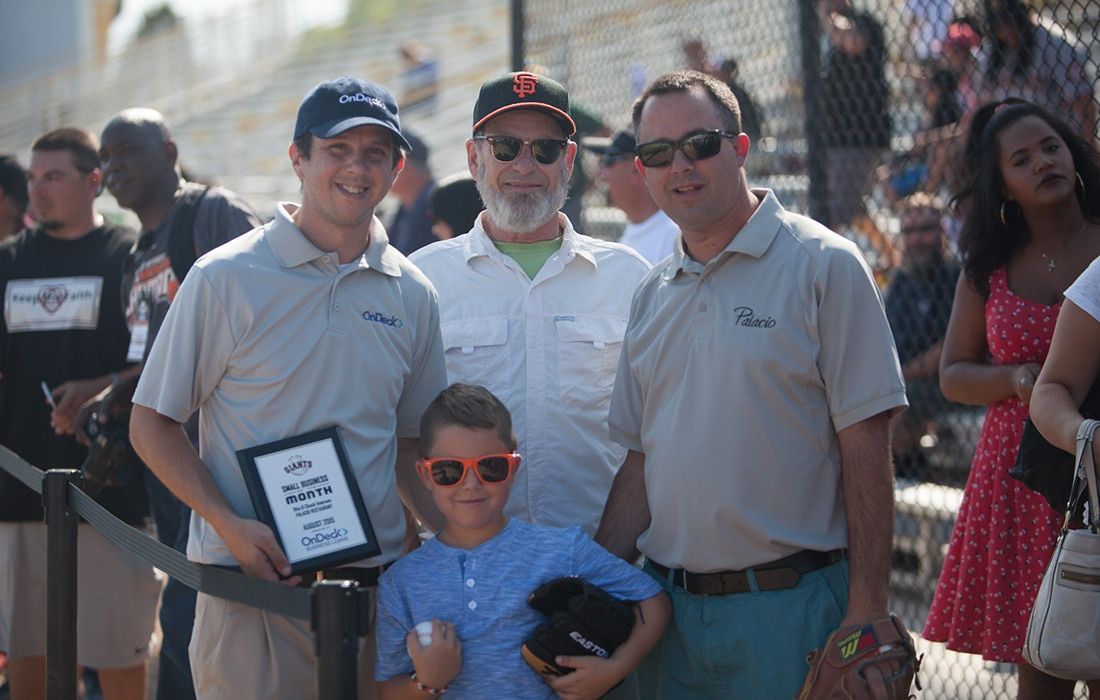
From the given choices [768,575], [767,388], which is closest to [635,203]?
[767,388]

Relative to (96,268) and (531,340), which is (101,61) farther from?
(531,340)

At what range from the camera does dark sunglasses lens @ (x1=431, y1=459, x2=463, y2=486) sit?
332cm

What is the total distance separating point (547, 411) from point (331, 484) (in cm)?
85

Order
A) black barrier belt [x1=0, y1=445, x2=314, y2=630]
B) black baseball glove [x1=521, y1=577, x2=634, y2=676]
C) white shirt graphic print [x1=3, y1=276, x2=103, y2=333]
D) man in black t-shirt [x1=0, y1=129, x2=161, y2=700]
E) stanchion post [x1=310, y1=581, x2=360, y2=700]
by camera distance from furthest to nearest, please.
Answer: white shirt graphic print [x1=3, y1=276, x2=103, y2=333]
man in black t-shirt [x1=0, y1=129, x2=161, y2=700]
black baseball glove [x1=521, y1=577, x2=634, y2=676]
black barrier belt [x1=0, y1=445, x2=314, y2=630]
stanchion post [x1=310, y1=581, x2=360, y2=700]

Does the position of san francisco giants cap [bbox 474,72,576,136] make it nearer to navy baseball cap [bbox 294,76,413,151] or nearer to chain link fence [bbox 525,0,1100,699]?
navy baseball cap [bbox 294,76,413,151]

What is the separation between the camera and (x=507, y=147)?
3.97 meters

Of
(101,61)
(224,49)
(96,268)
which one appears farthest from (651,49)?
(101,61)

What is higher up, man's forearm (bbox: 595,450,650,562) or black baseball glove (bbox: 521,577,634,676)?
man's forearm (bbox: 595,450,650,562)

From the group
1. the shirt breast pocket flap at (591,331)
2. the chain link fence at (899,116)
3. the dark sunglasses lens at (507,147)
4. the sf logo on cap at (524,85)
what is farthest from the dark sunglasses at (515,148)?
the chain link fence at (899,116)

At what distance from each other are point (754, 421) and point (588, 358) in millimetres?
817

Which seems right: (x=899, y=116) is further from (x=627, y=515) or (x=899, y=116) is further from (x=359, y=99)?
(x=359, y=99)

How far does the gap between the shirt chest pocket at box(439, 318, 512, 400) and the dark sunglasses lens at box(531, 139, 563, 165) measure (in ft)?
1.68

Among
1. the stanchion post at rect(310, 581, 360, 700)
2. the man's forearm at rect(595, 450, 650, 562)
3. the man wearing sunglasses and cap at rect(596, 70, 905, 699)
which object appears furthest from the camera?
the man's forearm at rect(595, 450, 650, 562)

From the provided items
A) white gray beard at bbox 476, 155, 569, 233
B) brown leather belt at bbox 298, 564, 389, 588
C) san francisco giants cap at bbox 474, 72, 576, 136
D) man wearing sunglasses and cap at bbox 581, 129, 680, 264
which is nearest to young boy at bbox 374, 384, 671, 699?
brown leather belt at bbox 298, 564, 389, 588
